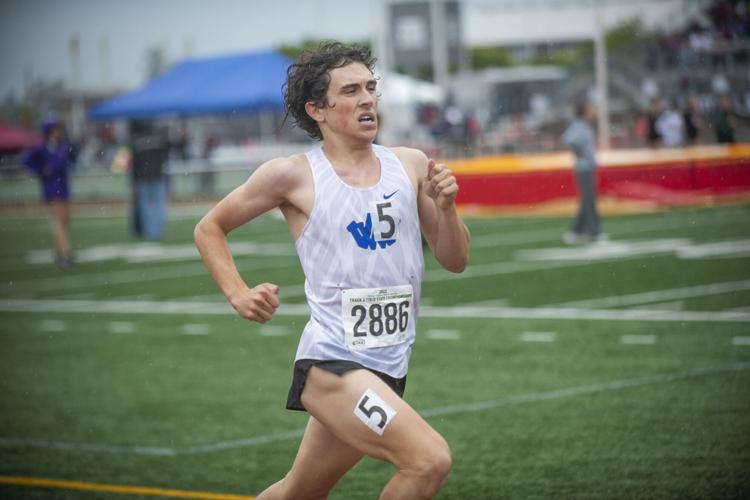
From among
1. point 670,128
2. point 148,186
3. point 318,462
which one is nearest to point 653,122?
point 670,128

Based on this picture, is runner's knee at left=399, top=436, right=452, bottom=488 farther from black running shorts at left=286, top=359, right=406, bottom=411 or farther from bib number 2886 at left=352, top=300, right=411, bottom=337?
bib number 2886 at left=352, top=300, right=411, bottom=337

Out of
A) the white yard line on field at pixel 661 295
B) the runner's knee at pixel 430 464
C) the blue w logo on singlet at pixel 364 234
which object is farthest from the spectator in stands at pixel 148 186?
the runner's knee at pixel 430 464

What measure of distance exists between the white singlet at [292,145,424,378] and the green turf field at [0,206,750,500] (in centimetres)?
204

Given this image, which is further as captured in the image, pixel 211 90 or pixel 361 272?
pixel 211 90

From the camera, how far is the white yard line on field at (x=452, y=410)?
7.77 meters

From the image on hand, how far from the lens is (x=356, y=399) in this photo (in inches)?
172

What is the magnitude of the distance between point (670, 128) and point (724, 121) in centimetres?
254

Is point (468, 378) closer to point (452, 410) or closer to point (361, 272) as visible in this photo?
point (452, 410)

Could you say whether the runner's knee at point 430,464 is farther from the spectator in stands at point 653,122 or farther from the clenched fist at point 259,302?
the spectator in stands at point 653,122

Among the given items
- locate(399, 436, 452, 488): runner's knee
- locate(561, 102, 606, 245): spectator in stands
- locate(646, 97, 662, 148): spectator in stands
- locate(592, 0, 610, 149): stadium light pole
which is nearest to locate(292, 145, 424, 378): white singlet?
locate(399, 436, 452, 488): runner's knee

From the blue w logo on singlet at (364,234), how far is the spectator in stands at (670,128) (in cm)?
2402

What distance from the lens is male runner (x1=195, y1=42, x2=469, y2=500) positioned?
4.48m

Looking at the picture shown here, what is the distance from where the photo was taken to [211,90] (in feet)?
108

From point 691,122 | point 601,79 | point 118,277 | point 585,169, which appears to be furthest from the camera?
point 601,79
